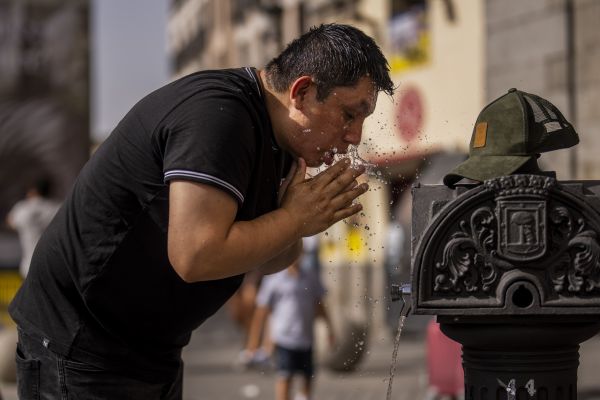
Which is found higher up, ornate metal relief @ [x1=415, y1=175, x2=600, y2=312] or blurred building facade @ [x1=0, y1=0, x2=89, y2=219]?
blurred building facade @ [x1=0, y1=0, x2=89, y2=219]

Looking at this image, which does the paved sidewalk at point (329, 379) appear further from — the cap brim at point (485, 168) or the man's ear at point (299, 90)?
the man's ear at point (299, 90)

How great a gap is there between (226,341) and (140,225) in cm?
1207

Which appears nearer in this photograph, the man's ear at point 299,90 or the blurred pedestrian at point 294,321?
the man's ear at point 299,90

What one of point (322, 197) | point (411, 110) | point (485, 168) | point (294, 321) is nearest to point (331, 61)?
point (322, 197)

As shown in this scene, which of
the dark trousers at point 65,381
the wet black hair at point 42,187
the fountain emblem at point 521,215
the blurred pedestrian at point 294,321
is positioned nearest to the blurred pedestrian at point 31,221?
the wet black hair at point 42,187

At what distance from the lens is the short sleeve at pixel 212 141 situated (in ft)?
8.55

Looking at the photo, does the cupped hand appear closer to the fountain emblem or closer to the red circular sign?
the fountain emblem

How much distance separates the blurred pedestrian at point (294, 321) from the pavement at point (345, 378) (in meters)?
0.60

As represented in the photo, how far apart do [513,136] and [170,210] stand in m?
0.94

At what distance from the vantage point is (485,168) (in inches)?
117

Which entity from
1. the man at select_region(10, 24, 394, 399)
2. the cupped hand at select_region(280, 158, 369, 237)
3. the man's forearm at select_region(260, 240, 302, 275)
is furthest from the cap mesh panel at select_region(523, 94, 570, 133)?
the man's forearm at select_region(260, 240, 302, 275)

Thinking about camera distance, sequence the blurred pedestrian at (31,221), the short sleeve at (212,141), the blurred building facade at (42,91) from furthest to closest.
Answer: the blurred building facade at (42,91) → the blurred pedestrian at (31,221) → the short sleeve at (212,141)

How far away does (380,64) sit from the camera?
114 inches

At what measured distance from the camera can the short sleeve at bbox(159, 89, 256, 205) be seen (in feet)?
8.55
